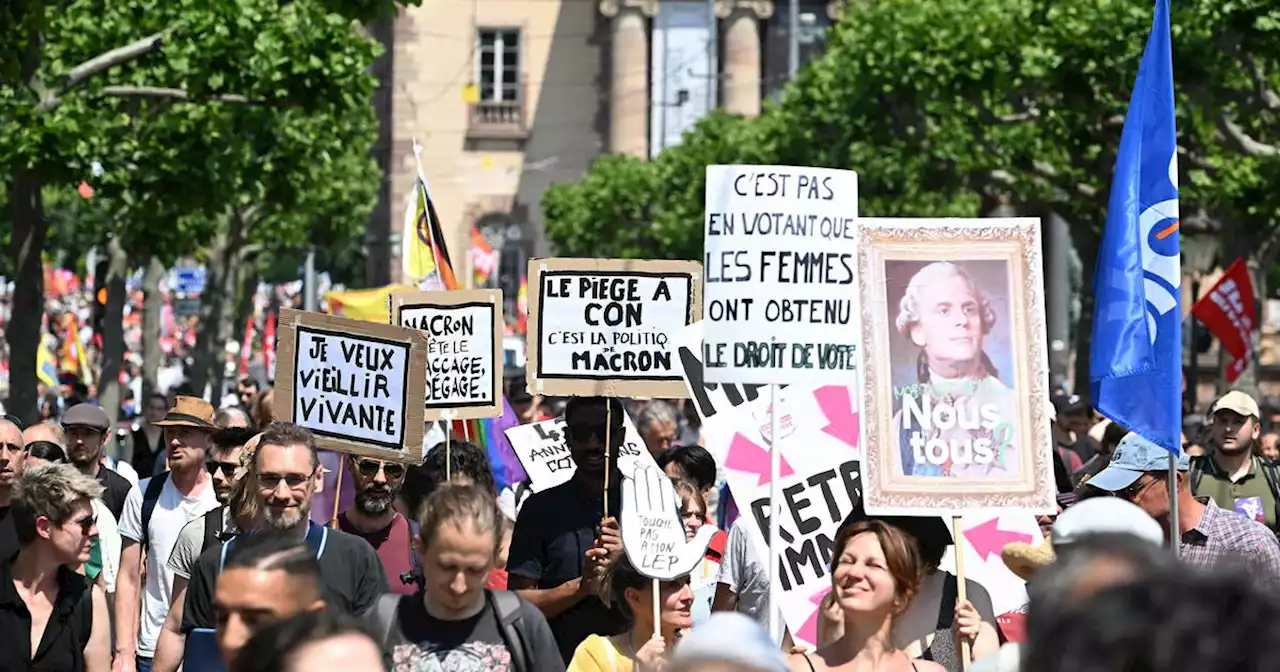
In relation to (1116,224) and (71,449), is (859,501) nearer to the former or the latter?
(1116,224)

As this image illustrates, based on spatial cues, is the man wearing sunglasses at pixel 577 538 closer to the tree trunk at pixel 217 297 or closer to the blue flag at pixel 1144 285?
the blue flag at pixel 1144 285

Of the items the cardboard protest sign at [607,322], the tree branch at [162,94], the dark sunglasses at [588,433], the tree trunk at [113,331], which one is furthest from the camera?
the tree trunk at [113,331]

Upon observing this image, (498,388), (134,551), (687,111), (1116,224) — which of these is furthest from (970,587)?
(687,111)

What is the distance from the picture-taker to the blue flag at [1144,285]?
749 centimetres

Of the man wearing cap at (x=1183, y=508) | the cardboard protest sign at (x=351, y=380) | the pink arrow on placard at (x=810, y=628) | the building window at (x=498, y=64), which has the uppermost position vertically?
the building window at (x=498, y=64)

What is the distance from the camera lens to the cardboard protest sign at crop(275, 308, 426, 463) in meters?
8.73

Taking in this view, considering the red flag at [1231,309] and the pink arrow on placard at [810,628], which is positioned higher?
the red flag at [1231,309]

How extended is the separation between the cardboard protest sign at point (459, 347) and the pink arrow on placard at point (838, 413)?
2.14 metres

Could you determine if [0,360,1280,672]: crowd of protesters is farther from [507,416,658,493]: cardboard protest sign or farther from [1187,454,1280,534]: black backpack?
[507,416,658,493]: cardboard protest sign

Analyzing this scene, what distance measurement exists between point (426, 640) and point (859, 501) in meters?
2.97

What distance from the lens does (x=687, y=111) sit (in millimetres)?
65000

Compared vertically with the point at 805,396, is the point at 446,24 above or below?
above

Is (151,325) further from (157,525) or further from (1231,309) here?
(157,525)

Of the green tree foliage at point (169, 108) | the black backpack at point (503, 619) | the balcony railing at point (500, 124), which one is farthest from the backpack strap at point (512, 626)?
the balcony railing at point (500, 124)
